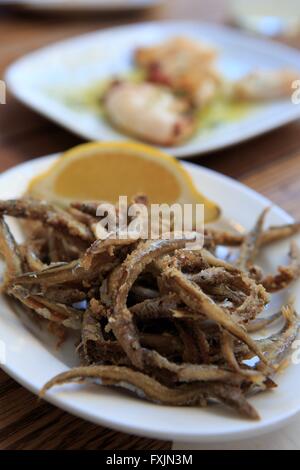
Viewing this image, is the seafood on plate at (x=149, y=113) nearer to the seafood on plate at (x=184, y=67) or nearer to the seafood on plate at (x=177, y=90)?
the seafood on plate at (x=177, y=90)

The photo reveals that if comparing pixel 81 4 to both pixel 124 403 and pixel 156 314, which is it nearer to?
pixel 156 314

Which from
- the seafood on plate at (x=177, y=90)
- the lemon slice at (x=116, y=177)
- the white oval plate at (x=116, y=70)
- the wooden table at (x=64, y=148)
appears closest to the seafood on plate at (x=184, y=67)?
the seafood on plate at (x=177, y=90)

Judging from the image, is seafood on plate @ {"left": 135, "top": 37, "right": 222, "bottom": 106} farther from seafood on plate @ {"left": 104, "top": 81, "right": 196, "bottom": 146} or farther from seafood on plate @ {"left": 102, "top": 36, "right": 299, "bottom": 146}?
seafood on plate @ {"left": 104, "top": 81, "right": 196, "bottom": 146}

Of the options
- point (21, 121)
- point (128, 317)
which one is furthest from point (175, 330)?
point (21, 121)

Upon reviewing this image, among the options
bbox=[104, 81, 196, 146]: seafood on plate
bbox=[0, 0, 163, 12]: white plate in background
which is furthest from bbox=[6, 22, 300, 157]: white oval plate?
bbox=[0, 0, 163, 12]: white plate in background

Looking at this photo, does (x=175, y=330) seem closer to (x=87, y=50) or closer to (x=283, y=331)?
(x=283, y=331)
